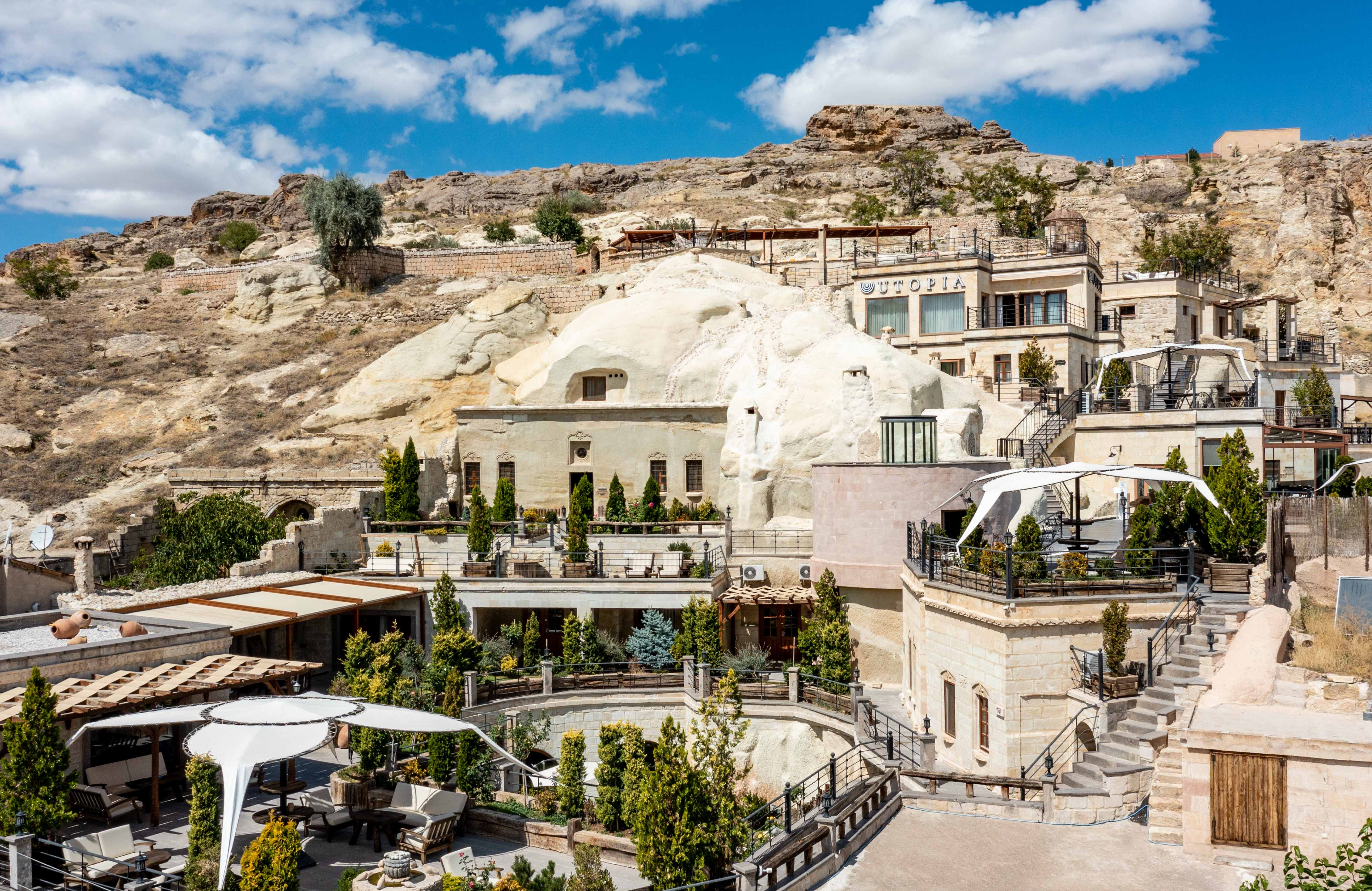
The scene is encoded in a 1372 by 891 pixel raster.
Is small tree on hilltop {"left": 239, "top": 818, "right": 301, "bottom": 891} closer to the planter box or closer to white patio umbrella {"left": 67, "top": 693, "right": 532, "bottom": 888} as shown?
white patio umbrella {"left": 67, "top": 693, "right": 532, "bottom": 888}

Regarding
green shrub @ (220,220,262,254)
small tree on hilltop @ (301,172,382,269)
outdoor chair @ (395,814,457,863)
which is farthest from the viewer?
green shrub @ (220,220,262,254)

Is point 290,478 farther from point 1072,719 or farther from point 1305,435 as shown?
point 1305,435

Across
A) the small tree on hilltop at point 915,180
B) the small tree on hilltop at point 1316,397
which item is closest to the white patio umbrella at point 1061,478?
the small tree on hilltop at point 1316,397

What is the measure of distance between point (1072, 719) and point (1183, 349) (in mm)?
19977

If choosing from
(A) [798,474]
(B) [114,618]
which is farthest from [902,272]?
(B) [114,618]

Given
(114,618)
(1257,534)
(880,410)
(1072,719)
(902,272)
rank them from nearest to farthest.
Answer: (1072,719), (1257,534), (114,618), (880,410), (902,272)

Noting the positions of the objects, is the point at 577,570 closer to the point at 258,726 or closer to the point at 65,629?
the point at 65,629

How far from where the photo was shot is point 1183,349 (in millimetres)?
33594

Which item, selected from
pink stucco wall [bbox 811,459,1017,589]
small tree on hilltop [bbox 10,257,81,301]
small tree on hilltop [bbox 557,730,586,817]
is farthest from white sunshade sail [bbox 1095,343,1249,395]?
small tree on hilltop [bbox 10,257,81,301]

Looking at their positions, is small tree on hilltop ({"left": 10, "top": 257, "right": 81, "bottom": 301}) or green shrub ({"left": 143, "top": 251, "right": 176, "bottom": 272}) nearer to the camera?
small tree on hilltop ({"left": 10, "top": 257, "right": 81, "bottom": 301})

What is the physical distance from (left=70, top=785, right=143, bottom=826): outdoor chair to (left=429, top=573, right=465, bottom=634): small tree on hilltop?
31.4ft

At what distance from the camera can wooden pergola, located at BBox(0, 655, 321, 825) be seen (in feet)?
56.0

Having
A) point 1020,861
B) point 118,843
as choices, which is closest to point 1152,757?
point 1020,861

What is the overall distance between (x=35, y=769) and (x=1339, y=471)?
28305 mm
